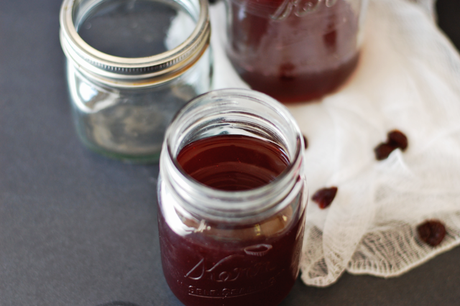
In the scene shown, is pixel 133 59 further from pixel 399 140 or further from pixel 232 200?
pixel 399 140

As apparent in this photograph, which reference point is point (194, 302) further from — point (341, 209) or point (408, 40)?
point (408, 40)

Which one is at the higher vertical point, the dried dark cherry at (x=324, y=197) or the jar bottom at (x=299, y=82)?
the jar bottom at (x=299, y=82)

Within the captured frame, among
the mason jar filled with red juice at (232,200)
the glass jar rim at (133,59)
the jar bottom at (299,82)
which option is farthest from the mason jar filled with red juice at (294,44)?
the mason jar filled with red juice at (232,200)

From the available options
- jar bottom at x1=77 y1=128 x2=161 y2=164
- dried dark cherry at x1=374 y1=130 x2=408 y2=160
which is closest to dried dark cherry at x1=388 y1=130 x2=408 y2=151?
dried dark cherry at x1=374 y1=130 x2=408 y2=160

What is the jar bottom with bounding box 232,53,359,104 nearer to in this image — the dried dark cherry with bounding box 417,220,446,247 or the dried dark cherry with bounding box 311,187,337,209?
the dried dark cherry with bounding box 311,187,337,209

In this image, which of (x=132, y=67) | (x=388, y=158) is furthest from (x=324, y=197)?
(x=132, y=67)

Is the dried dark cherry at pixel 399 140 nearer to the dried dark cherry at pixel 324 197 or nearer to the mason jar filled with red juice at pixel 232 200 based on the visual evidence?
the dried dark cherry at pixel 324 197
